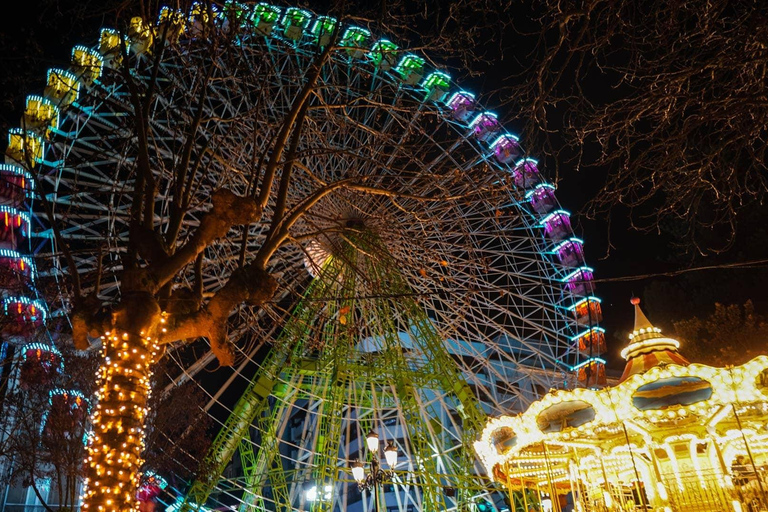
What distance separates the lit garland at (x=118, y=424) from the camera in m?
5.45

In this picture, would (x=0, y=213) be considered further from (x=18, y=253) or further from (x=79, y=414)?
(x=79, y=414)

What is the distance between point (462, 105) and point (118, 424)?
1412 centimetres

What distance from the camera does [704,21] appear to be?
16.1ft

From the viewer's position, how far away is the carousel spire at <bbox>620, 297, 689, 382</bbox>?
9.66 meters

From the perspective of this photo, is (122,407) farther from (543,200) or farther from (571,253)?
(543,200)

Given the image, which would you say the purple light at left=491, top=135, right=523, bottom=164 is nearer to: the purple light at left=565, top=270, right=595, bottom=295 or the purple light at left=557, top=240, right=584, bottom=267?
the purple light at left=557, top=240, right=584, bottom=267

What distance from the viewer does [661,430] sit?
953cm

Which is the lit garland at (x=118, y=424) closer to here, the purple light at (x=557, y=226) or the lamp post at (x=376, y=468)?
the lamp post at (x=376, y=468)

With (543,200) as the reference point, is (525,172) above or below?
below

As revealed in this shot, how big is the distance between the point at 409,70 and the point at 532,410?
1099cm

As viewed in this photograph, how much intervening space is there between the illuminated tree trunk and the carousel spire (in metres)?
7.07

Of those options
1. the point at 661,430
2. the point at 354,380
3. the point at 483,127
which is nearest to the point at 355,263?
the point at 354,380

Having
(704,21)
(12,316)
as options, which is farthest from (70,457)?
(704,21)

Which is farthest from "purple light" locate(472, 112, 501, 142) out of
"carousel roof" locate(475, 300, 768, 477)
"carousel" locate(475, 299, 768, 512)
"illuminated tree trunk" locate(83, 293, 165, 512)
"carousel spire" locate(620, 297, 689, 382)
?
"illuminated tree trunk" locate(83, 293, 165, 512)
